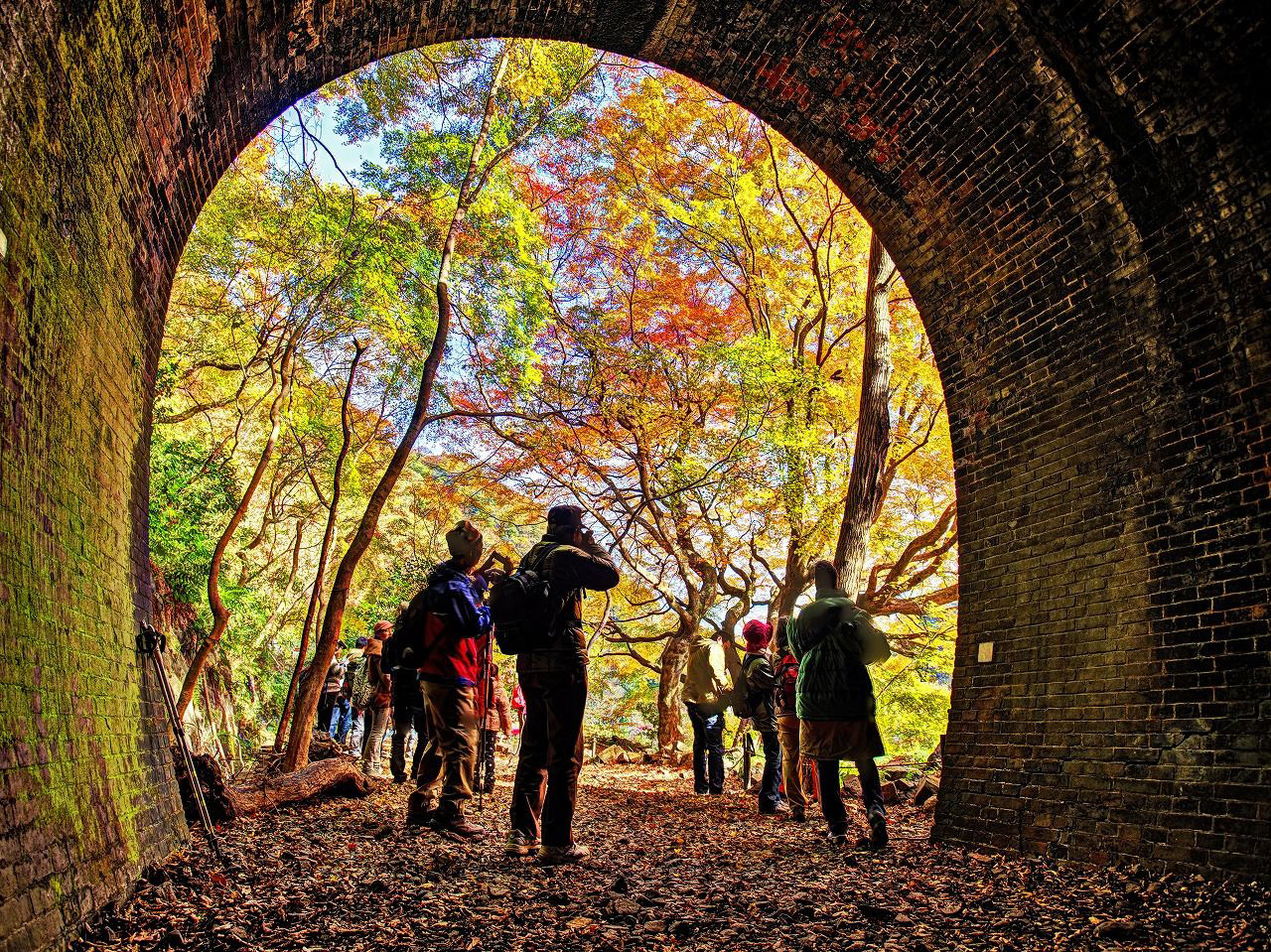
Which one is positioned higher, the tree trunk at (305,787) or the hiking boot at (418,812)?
the hiking boot at (418,812)

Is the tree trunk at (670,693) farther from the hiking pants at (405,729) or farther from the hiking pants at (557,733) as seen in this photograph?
the hiking pants at (557,733)

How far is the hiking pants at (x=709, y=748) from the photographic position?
977cm

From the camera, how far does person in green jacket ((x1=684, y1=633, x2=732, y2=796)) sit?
9516mm

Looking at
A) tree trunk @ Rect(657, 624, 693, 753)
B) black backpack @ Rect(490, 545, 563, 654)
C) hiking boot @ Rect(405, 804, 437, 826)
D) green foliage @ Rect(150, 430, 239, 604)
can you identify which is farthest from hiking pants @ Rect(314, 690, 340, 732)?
black backpack @ Rect(490, 545, 563, 654)

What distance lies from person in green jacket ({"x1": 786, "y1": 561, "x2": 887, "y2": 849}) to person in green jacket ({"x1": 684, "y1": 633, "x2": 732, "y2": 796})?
3.53 meters

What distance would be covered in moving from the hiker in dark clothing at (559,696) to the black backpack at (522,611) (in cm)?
3

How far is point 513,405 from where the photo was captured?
1295 cm

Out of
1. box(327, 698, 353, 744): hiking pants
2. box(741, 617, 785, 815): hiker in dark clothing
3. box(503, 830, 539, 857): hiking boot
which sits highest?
box(741, 617, 785, 815): hiker in dark clothing

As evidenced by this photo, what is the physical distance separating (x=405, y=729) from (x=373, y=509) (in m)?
2.41

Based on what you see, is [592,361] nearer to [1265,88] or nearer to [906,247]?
[906,247]

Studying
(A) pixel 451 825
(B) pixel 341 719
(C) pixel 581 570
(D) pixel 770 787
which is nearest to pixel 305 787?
(A) pixel 451 825

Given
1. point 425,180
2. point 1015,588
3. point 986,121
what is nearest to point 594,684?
point 425,180

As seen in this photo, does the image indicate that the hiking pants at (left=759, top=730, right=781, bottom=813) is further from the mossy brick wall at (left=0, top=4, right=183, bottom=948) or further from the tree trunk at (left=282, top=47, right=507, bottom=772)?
the mossy brick wall at (left=0, top=4, right=183, bottom=948)

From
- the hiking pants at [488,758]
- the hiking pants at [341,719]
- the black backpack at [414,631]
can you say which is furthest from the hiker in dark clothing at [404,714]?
the hiking pants at [341,719]
